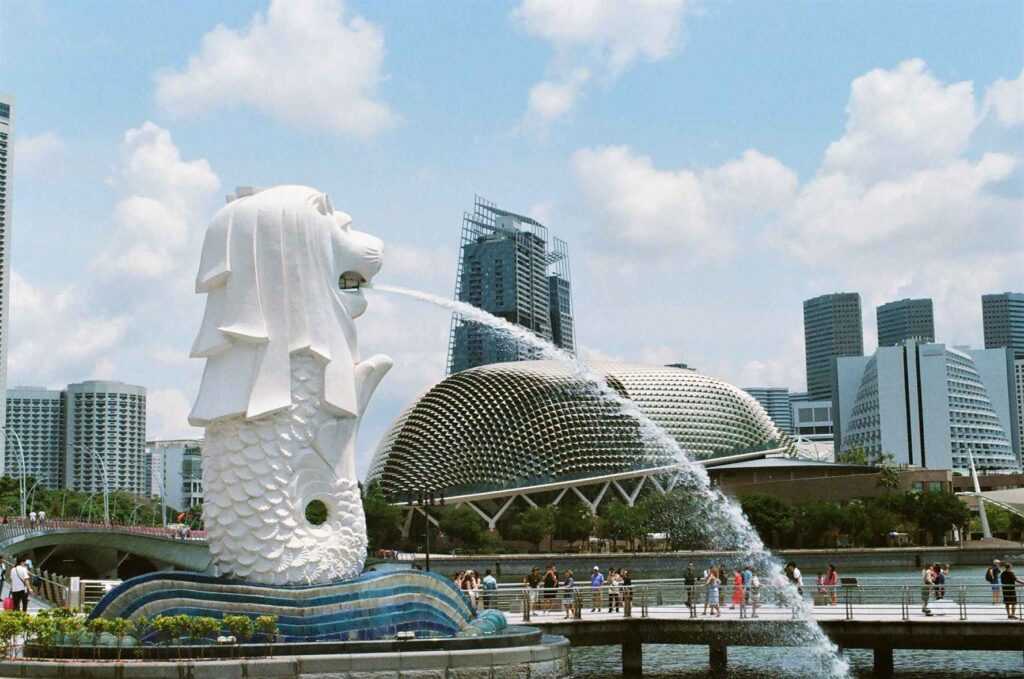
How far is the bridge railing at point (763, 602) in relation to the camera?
2358 centimetres

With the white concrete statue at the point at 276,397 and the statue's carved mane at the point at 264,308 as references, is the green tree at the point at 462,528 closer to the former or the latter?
the white concrete statue at the point at 276,397

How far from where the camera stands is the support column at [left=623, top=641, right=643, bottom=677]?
82.2ft

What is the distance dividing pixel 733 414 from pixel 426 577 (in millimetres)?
90578

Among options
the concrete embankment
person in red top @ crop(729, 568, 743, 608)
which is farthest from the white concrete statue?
the concrete embankment

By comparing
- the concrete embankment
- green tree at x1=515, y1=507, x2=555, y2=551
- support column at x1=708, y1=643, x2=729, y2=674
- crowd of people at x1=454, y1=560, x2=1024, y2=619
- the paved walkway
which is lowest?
support column at x1=708, y1=643, x2=729, y2=674

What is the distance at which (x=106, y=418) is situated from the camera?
15325cm

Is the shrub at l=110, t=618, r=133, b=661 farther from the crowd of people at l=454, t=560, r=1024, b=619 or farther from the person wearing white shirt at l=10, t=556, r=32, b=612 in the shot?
the crowd of people at l=454, t=560, r=1024, b=619

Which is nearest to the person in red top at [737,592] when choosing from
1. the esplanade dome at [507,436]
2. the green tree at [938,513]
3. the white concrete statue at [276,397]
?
the white concrete statue at [276,397]

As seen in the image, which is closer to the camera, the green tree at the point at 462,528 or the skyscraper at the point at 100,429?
the green tree at the point at 462,528

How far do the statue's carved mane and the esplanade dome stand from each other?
69971 millimetres

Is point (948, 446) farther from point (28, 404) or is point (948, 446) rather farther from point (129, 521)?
point (28, 404)

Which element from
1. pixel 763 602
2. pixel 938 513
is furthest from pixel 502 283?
pixel 763 602

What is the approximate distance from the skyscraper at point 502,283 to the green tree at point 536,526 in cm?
8099

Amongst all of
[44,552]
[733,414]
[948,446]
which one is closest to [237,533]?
[44,552]
